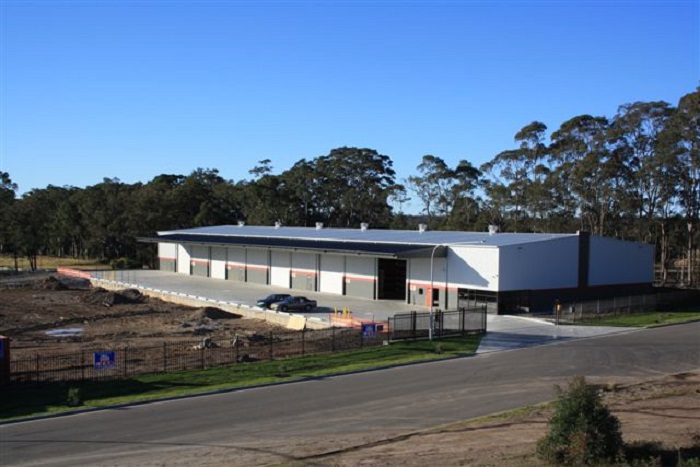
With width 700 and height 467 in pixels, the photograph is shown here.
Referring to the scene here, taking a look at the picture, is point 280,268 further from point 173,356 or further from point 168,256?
point 173,356

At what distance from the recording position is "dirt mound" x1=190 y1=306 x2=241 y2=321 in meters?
50.8

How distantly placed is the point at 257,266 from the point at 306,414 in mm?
53362

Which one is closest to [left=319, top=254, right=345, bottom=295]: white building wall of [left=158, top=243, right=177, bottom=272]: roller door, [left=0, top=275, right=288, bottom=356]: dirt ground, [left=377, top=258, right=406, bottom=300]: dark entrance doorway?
[left=377, top=258, right=406, bottom=300]: dark entrance doorway

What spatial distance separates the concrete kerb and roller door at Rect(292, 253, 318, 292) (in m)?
11.1

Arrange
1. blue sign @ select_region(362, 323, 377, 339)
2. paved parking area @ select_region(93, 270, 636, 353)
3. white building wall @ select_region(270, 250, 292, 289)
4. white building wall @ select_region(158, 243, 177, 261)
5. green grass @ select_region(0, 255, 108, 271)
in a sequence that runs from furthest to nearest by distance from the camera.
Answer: green grass @ select_region(0, 255, 108, 271) < white building wall @ select_region(158, 243, 177, 261) < white building wall @ select_region(270, 250, 292, 289) < paved parking area @ select_region(93, 270, 636, 353) < blue sign @ select_region(362, 323, 377, 339)

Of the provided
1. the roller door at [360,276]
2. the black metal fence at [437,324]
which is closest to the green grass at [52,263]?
the roller door at [360,276]

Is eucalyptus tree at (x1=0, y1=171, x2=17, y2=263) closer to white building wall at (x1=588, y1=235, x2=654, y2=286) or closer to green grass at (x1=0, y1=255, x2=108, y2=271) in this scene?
green grass at (x1=0, y1=255, x2=108, y2=271)

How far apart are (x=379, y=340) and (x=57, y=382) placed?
1623 cm

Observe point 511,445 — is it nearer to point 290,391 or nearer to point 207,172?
point 290,391

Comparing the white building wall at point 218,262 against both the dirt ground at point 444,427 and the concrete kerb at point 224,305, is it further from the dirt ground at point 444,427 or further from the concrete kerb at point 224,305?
the dirt ground at point 444,427

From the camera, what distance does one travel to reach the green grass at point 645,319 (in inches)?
1813

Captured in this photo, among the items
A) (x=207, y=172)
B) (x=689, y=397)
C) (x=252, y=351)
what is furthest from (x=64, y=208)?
(x=689, y=397)

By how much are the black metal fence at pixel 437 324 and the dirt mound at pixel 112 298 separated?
30.6m

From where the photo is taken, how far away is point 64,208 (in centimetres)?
11862
